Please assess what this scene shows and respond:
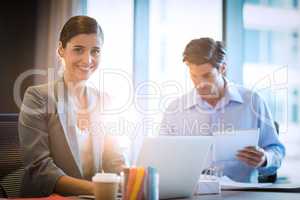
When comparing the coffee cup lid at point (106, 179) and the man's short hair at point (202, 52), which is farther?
the man's short hair at point (202, 52)

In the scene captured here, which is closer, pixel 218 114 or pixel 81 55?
pixel 81 55

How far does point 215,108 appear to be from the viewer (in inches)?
88.2

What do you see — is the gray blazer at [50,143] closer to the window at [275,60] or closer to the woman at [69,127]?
the woman at [69,127]

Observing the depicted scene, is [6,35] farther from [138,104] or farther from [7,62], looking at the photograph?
[138,104]

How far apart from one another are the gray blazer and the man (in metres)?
0.37

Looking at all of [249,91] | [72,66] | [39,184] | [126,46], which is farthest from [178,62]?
[39,184]

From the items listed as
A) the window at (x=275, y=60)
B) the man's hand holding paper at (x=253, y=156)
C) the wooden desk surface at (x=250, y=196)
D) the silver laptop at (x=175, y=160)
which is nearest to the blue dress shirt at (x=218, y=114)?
the man's hand holding paper at (x=253, y=156)

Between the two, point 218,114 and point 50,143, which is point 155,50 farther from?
point 50,143

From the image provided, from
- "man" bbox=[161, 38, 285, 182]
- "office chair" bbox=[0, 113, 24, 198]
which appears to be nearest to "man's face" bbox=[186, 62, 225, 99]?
"man" bbox=[161, 38, 285, 182]

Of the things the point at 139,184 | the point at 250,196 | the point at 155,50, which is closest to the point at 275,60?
the point at 155,50

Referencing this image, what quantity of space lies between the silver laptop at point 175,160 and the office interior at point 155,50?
1.53 metres

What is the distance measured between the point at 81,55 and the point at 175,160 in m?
0.94

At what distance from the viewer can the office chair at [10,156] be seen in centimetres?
178

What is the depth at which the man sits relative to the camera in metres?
2.10
